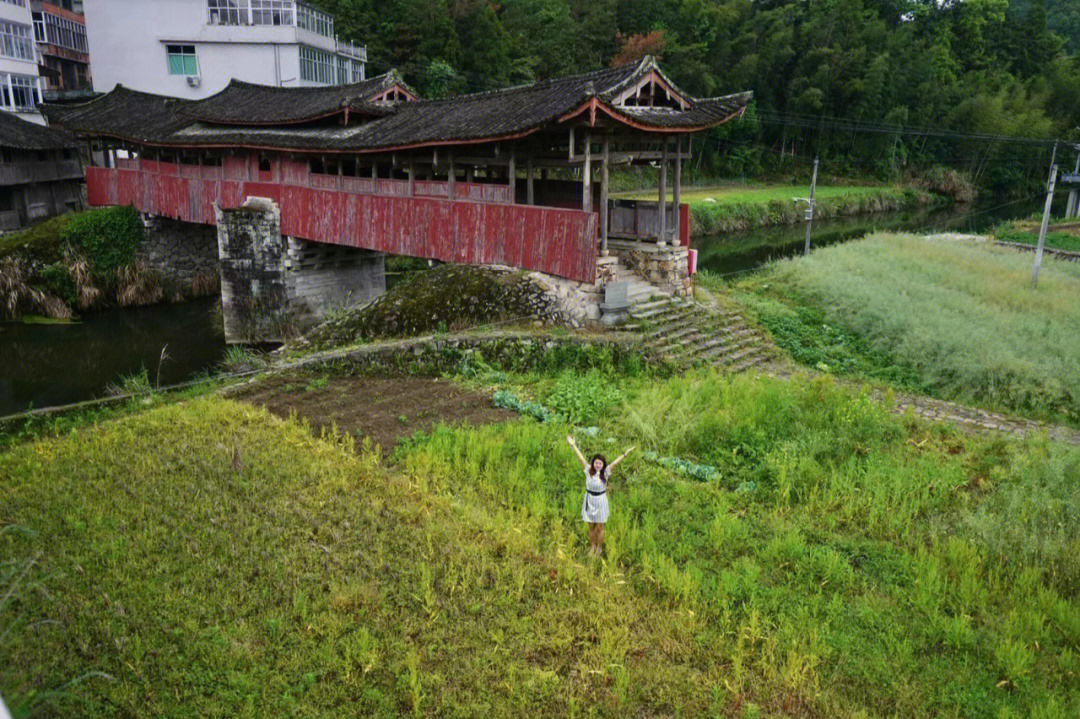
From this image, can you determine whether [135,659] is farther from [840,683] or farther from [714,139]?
[714,139]

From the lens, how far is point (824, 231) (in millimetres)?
41750

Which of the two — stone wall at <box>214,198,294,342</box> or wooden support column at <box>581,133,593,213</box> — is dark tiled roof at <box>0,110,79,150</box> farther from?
wooden support column at <box>581,133,593,213</box>

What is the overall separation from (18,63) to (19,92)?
115 centimetres

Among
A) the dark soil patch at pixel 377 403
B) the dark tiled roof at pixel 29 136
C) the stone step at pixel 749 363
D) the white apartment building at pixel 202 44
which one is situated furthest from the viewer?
the white apartment building at pixel 202 44

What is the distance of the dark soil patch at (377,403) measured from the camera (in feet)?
36.4

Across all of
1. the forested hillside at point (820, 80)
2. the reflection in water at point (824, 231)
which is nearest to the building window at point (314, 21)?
the forested hillside at point (820, 80)

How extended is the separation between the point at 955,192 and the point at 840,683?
57476 mm

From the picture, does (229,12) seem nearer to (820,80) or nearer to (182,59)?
(182,59)

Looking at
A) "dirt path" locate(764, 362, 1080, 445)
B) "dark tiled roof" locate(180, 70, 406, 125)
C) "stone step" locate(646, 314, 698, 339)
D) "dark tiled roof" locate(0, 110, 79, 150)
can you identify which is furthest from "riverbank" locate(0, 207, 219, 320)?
"dirt path" locate(764, 362, 1080, 445)

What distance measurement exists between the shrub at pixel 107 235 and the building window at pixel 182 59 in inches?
471

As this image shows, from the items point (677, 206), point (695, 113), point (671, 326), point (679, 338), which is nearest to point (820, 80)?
point (677, 206)

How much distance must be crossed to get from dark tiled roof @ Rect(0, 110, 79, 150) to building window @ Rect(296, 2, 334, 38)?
10679mm

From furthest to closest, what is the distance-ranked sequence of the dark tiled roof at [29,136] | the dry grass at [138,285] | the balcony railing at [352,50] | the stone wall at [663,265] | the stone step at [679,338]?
1. the balcony railing at [352,50]
2. the dark tiled roof at [29,136]
3. the dry grass at [138,285]
4. the stone wall at [663,265]
5. the stone step at [679,338]

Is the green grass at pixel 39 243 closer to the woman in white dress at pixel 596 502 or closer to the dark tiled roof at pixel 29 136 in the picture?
the dark tiled roof at pixel 29 136
